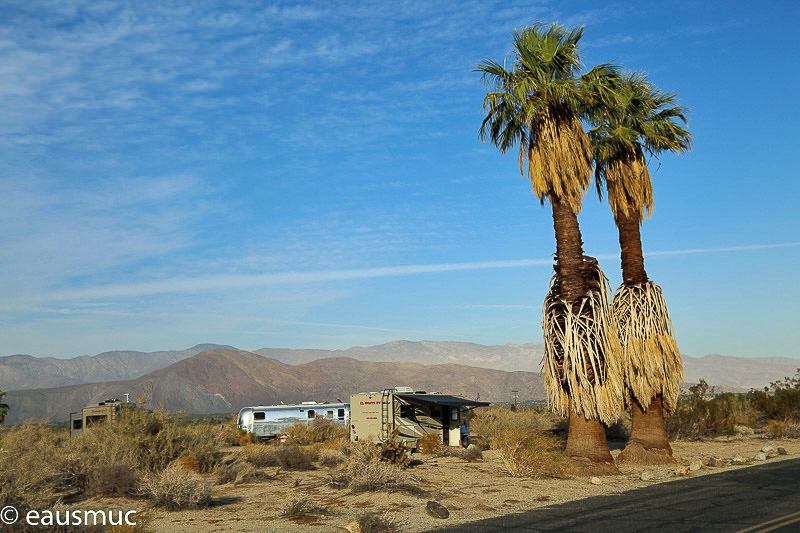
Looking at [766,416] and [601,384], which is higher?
[601,384]

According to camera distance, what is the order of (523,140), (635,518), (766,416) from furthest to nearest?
(766,416) < (523,140) < (635,518)

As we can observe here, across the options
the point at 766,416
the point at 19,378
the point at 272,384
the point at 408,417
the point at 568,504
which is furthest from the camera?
the point at 19,378

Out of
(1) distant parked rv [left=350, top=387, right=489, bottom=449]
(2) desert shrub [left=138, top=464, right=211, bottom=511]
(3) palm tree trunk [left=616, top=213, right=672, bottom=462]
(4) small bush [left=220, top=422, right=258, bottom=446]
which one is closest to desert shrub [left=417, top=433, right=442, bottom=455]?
(1) distant parked rv [left=350, top=387, right=489, bottom=449]

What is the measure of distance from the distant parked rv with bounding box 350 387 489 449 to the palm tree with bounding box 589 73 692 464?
345 inches

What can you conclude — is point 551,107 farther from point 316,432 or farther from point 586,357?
point 316,432

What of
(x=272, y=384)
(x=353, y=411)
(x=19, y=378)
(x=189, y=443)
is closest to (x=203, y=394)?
(x=272, y=384)

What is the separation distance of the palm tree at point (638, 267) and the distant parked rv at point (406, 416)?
8765mm

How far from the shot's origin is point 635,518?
11.8 m

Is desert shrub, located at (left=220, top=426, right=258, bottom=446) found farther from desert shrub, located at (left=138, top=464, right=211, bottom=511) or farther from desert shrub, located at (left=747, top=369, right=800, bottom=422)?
desert shrub, located at (left=747, top=369, right=800, bottom=422)

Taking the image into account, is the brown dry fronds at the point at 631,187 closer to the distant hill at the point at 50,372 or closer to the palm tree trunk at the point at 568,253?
the palm tree trunk at the point at 568,253

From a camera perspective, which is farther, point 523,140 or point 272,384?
point 272,384

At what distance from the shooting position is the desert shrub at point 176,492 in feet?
47.4

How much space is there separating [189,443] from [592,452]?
12170mm

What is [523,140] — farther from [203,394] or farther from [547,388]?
[203,394]
